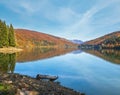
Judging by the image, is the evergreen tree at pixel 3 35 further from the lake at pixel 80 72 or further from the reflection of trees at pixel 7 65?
the reflection of trees at pixel 7 65

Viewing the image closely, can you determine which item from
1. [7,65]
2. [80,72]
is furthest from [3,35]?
[80,72]

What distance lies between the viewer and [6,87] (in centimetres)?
2241

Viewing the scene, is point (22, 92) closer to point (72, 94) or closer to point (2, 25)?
point (72, 94)

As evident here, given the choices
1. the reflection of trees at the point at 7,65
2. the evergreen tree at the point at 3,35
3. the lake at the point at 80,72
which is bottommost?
the lake at the point at 80,72

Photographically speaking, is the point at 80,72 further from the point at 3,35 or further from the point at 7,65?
the point at 3,35

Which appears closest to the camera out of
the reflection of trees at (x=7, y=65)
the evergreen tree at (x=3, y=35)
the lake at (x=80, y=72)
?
the lake at (x=80, y=72)

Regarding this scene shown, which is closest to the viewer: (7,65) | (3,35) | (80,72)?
(80,72)

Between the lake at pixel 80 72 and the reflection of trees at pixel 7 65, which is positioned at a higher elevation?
the reflection of trees at pixel 7 65

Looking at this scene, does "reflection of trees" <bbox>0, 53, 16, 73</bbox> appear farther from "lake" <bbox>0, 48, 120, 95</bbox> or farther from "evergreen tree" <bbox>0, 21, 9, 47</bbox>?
"evergreen tree" <bbox>0, 21, 9, 47</bbox>

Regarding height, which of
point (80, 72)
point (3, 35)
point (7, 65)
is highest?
point (3, 35)

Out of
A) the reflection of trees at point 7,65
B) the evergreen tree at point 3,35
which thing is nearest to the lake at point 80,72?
the reflection of trees at point 7,65

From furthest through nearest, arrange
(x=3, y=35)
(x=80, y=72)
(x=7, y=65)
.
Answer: (x=3, y=35), (x=7, y=65), (x=80, y=72)

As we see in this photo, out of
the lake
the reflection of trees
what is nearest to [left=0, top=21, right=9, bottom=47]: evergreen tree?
the lake

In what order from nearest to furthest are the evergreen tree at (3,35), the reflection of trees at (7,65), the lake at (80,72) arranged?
1. the lake at (80,72)
2. the reflection of trees at (7,65)
3. the evergreen tree at (3,35)
